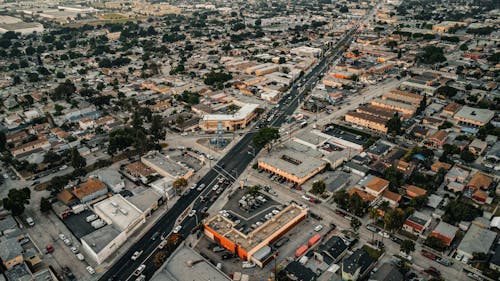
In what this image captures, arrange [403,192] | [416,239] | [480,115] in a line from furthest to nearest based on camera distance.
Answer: [480,115] < [403,192] < [416,239]

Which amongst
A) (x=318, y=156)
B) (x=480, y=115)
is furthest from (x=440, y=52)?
(x=318, y=156)

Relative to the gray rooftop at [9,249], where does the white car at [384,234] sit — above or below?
above

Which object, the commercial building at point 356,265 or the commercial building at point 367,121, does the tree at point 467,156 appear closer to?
the commercial building at point 367,121

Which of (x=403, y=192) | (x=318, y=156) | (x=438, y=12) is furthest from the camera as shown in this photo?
(x=438, y=12)

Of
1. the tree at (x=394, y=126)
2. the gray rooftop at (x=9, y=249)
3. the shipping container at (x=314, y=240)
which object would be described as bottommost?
the gray rooftop at (x=9, y=249)

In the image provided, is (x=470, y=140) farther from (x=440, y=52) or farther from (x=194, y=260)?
(x=440, y=52)

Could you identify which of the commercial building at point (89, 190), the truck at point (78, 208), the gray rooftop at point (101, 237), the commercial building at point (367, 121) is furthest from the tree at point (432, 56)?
the truck at point (78, 208)

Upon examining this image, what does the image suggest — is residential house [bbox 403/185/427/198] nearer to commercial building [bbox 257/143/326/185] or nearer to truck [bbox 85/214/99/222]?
commercial building [bbox 257/143/326/185]

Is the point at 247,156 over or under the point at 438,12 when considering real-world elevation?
under
